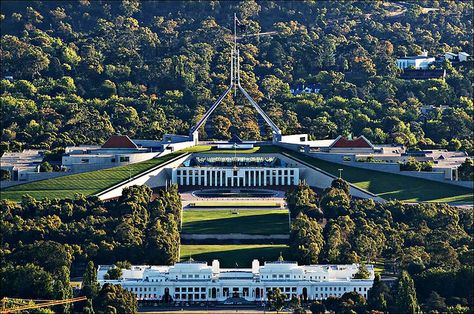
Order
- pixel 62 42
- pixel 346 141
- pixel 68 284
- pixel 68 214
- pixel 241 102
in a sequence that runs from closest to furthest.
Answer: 1. pixel 68 284
2. pixel 68 214
3. pixel 346 141
4. pixel 241 102
5. pixel 62 42

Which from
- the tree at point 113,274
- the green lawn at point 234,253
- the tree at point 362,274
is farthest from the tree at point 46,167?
the tree at point 362,274

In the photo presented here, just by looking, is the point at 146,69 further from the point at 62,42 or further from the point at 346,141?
the point at 346,141

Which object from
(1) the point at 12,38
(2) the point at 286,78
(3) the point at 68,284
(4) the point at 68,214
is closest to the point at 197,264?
(3) the point at 68,284

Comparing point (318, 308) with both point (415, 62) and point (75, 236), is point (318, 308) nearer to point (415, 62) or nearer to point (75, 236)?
point (75, 236)

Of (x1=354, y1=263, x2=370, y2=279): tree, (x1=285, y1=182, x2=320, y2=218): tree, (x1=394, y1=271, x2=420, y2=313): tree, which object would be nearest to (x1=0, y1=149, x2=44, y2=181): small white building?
(x1=285, y1=182, x2=320, y2=218): tree

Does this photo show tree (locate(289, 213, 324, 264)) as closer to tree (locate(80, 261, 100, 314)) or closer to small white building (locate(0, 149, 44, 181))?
tree (locate(80, 261, 100, 314))

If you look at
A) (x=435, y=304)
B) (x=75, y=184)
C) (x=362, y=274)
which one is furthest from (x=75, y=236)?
(x=435, y=304)

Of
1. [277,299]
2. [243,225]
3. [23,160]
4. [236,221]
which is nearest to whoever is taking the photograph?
[277,299]
